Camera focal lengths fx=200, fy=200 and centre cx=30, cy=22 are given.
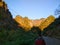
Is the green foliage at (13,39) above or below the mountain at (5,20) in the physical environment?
below

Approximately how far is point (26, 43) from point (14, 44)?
4.77ft

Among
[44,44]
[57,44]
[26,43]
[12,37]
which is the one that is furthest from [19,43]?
[44,44]

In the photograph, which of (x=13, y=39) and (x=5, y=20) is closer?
(x=13, y=39)

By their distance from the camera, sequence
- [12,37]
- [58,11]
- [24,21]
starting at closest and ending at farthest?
[58,11], [12,37], [24,21]

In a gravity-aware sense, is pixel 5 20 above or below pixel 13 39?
above

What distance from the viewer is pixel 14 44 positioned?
61.0 ft

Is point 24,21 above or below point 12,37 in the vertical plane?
above

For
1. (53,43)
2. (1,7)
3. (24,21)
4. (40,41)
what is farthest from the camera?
(24,21)

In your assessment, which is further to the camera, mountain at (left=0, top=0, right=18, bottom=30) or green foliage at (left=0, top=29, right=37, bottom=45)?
mountain at (left=0, top=0, right=18, bottom=30)

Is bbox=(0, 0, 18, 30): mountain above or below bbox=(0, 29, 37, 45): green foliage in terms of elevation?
above

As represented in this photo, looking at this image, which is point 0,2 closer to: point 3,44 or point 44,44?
point 3,44

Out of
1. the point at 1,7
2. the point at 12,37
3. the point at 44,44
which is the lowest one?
the point at 44,44

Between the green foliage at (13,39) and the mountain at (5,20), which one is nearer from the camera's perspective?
the green foliage at (13,39)

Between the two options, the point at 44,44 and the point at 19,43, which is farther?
the point at 19,43
